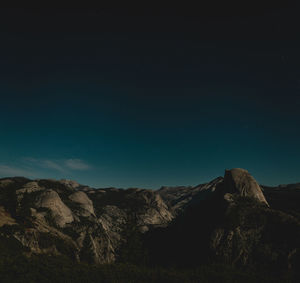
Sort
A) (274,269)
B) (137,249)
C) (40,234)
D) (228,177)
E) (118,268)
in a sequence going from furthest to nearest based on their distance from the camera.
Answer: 1. (228,177)
2. (137,249)
3. (40,234)
4. (274,269)
5. (118,268)

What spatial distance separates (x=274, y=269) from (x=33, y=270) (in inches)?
1558

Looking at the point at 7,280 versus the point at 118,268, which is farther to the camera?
the point at 118,268

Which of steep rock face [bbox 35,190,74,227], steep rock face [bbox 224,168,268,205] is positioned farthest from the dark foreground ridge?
steep rock face [bbox 35,190,74,227]

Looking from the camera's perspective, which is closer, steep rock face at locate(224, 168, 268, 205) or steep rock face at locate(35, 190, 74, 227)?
steep rock face at locate(224, 168, 268, 205)

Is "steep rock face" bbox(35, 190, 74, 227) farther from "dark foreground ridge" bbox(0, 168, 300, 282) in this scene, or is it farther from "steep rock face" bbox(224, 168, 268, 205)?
"steep rock face" bbox(224, 168, 268, 205)

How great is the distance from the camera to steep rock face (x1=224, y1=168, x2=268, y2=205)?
6675 centimetres

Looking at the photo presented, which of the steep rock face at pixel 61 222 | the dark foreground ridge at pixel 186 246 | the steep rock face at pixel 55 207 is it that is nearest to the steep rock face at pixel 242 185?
the dark foreground ridge at pixel 186 246

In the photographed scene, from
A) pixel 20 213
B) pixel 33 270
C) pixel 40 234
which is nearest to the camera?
pixel 33 270

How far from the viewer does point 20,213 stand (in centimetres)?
4722

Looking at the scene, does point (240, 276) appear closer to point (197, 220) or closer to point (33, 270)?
point (33, 270)

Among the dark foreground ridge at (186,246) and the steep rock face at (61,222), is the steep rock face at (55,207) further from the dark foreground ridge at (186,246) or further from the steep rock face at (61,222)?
the dark foreground ridge at (186,246)

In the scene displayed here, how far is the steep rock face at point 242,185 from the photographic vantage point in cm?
6675

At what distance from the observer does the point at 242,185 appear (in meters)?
69.1

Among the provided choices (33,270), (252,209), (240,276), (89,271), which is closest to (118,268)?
(89,271)
